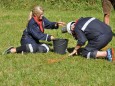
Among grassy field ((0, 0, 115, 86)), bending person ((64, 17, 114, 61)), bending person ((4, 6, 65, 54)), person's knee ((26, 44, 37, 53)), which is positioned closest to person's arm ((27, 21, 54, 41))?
bending person ((4, 6, 65, 54))

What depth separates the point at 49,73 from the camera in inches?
251

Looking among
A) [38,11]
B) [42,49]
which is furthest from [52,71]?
[38,11]

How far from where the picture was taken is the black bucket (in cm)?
759

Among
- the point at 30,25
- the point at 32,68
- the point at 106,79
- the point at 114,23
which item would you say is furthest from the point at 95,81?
the point at 114,23

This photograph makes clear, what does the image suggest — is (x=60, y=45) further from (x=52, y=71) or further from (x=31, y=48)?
(x=52, y=71)

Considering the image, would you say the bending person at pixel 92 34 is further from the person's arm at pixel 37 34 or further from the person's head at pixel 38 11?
the person's head at pixel 38 11

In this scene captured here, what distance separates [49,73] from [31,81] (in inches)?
22.6

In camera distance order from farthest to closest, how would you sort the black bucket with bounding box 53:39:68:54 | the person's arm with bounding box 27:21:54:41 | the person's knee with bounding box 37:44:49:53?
1. the person's knee with bounding box 37:44:49:53
2. the person's arm with bounding box 27:21:54:41
3. the black bucket with bounding box 53:39:68:54

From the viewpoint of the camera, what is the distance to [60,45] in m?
7.64

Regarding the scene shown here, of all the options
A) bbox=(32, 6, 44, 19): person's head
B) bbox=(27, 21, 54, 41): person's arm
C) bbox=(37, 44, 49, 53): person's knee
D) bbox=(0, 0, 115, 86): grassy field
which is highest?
bbox=(32, 6, 44, 19): person's head

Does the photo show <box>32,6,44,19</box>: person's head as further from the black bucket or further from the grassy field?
the grassy field

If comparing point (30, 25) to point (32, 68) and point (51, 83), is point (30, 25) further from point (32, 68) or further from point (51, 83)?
point (51, 83)

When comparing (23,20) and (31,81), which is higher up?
(31,81)

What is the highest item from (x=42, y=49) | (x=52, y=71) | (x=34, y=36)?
(x=34, y=36)
